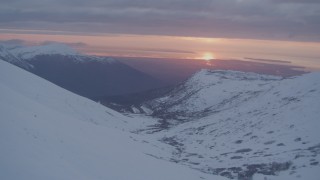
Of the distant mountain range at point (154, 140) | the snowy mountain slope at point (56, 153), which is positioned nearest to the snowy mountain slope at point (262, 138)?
the distant mountain range at point (154, 140)

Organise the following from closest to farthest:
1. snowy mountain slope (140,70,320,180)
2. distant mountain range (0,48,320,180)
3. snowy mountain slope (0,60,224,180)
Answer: snowy mountain slope (0,60,224,180)
distant mountain range (0,48,320,180)
snowy mountain slope (140,70,320,180)

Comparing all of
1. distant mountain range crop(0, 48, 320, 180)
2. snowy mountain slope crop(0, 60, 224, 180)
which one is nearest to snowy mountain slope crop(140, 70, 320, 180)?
distant mountain range crop(0, 48, 320, 180)

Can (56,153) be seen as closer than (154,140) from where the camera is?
Yes

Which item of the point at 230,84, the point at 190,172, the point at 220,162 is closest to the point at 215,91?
the point at 230,84

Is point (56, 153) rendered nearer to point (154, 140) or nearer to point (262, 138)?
point (154, 140)

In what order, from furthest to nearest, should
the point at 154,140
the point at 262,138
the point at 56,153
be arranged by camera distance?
the point at 154,140 → the point at 262,138 → the point at 56,153

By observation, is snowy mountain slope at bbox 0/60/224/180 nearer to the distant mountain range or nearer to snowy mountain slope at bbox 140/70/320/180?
the distant mountain range

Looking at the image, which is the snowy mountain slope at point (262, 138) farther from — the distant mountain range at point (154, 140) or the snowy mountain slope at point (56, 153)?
the snowy mountain slope at point (56, 153)

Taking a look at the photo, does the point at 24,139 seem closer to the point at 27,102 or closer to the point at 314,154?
the point at 27,102

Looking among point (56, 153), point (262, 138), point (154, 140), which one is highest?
point (262, 138)

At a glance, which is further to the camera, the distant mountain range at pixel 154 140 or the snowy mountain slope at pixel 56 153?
the distant mountain range at pixel 154 140

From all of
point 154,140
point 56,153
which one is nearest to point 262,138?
point 154,140
